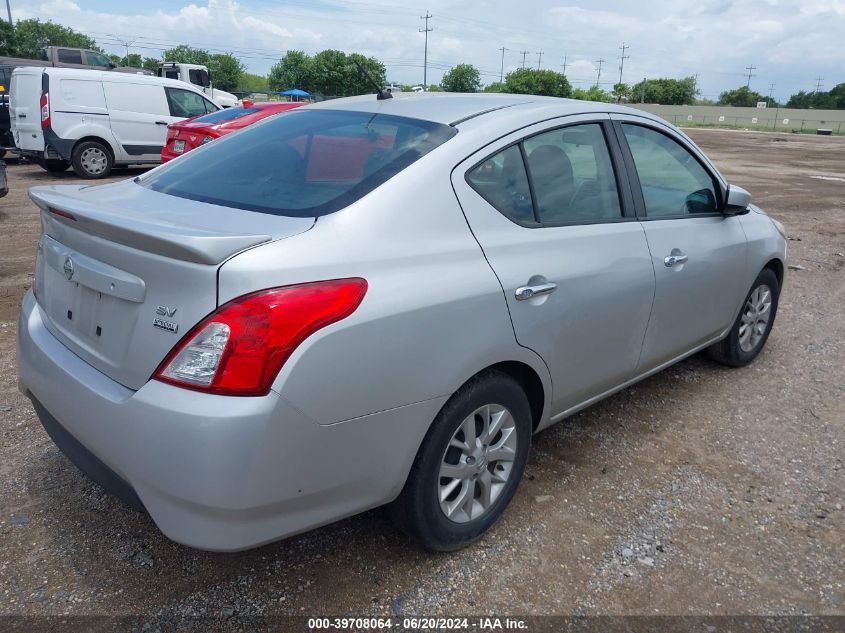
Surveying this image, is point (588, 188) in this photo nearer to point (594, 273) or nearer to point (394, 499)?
point (594, 273)

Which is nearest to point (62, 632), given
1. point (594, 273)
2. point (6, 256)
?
point (594, 273)

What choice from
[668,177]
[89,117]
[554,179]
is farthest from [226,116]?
[554,179]

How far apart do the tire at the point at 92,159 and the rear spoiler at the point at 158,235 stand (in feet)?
37.9

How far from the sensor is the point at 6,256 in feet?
22.7

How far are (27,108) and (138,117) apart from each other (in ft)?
6.36

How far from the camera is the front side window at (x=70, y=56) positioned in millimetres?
24125

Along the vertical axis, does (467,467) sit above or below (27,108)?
below

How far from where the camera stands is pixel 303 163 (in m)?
2.66

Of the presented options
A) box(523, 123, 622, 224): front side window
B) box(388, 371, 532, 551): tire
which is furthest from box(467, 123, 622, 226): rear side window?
box(388, 371, 532, 551): tire

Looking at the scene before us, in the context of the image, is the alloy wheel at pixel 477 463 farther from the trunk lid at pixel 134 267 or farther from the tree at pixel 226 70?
the tree at pixel 226 70

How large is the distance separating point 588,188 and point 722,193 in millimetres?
1292

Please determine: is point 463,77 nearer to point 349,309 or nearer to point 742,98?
point 742,98

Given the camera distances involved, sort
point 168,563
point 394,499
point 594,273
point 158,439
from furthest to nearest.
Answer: point 594,273
point 168,563
point 394,499
point 158,439

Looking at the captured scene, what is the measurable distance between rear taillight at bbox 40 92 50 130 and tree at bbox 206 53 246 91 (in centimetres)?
8736
